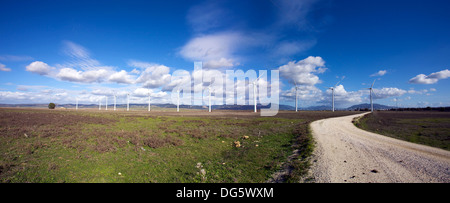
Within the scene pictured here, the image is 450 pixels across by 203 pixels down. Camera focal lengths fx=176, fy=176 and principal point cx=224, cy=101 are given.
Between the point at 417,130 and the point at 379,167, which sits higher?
the point at 379,167

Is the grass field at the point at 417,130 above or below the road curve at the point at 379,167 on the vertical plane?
below

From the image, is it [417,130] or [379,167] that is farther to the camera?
[417,130]

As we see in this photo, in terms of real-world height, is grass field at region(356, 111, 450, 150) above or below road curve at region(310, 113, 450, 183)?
below

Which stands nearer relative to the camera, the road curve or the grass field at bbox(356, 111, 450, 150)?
the road curve

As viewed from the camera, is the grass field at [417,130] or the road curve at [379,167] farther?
the grass field at [417,130]
